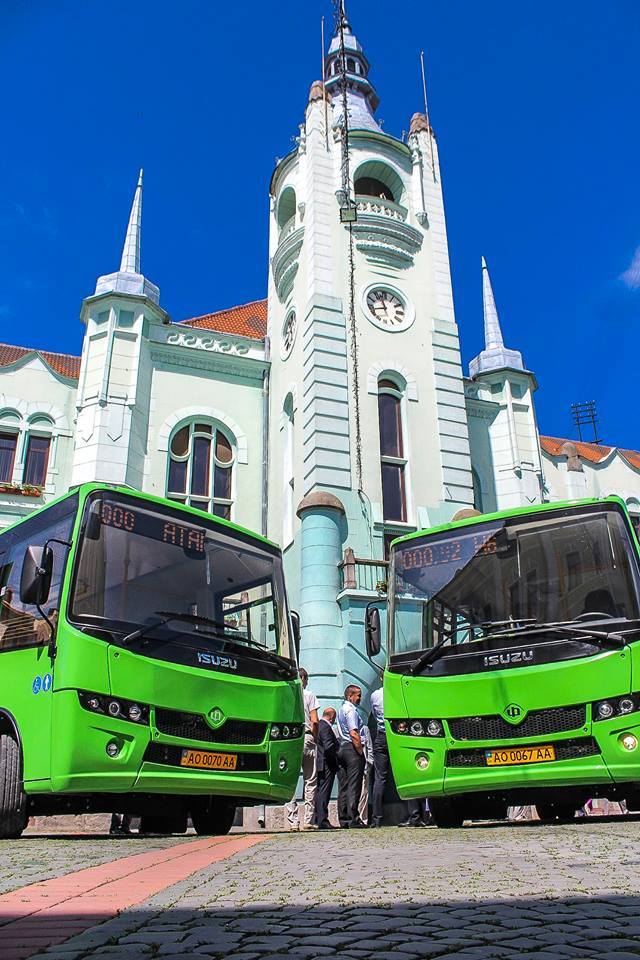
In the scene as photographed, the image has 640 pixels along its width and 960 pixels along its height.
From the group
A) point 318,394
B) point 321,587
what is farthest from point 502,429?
point 321,587

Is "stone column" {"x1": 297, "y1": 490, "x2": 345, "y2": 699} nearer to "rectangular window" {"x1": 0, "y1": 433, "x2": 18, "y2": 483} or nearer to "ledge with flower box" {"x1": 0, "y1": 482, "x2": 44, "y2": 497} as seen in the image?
"ledge with flower box" {"x1": 0, "y1": 482, "x2": 44, "y2": 497}

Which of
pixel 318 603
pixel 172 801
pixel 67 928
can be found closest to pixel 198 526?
pixel 172 801

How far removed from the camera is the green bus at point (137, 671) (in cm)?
716

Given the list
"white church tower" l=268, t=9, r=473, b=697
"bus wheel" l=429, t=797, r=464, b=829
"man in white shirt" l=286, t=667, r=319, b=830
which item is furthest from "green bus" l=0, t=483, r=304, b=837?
"white church tower" l=268, t=9, r=473, b=697

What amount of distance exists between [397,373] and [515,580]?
44.0 feet

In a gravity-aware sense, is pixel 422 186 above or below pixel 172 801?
above

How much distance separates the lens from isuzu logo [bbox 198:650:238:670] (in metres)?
7.91

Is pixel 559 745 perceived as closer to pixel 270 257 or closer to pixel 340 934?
pixel 340 934

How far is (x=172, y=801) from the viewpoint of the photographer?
309 inches

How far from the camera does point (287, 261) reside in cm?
2391

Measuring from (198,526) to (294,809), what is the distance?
16.4 ft

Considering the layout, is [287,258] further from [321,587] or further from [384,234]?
[321,587]

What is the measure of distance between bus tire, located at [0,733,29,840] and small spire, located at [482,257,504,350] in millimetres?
21216

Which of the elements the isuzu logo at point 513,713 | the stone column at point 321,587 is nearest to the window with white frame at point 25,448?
the stone column at point 321,587
